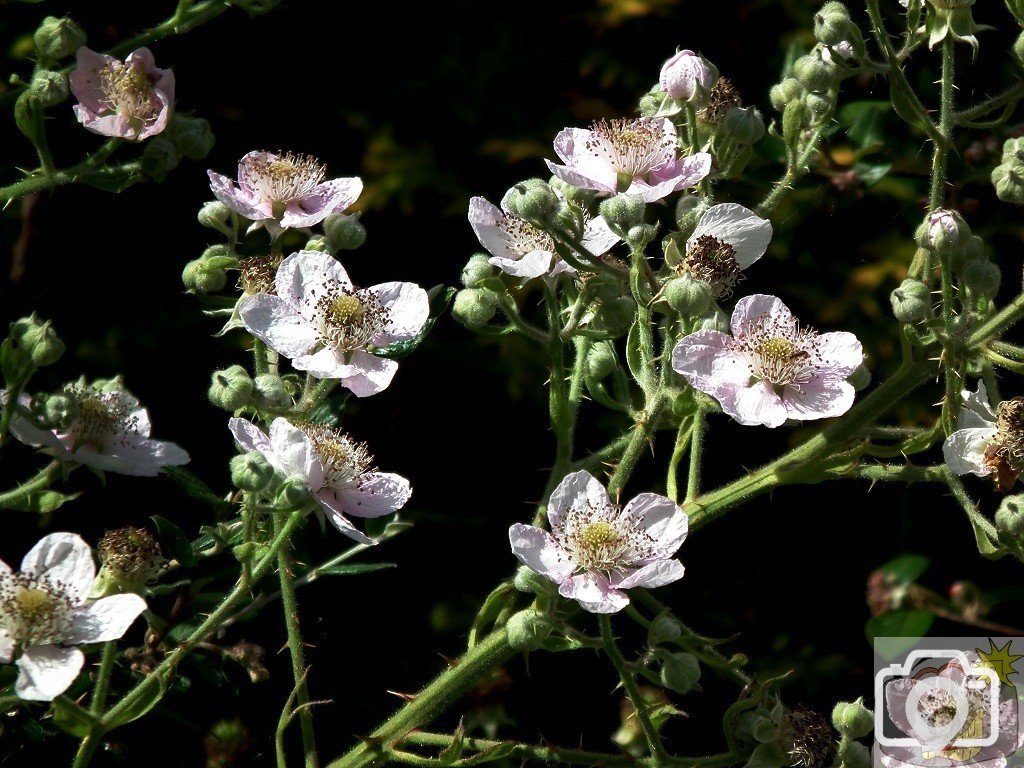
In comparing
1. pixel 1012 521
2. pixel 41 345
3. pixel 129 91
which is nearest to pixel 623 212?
pixel 1012 521

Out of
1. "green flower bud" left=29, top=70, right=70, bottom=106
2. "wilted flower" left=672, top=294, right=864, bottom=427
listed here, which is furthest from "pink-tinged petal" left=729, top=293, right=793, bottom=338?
"green flower bud" left=29, top=70, right=70, bottom=106

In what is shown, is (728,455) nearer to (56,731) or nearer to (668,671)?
(668,671)

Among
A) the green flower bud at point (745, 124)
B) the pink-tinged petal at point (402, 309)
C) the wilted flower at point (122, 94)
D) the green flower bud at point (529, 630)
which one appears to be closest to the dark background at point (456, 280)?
the wilted flower at point (122, 94)

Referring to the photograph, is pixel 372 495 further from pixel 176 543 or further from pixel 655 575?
pixel 655 575

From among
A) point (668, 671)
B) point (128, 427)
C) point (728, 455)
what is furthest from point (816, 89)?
point (728, 455)

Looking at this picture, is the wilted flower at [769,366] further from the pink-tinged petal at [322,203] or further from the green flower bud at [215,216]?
the green flower bud at [215,216]

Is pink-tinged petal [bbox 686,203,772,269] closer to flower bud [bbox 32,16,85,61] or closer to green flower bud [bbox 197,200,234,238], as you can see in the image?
green flower bud [bbox 197,200,234,238]
